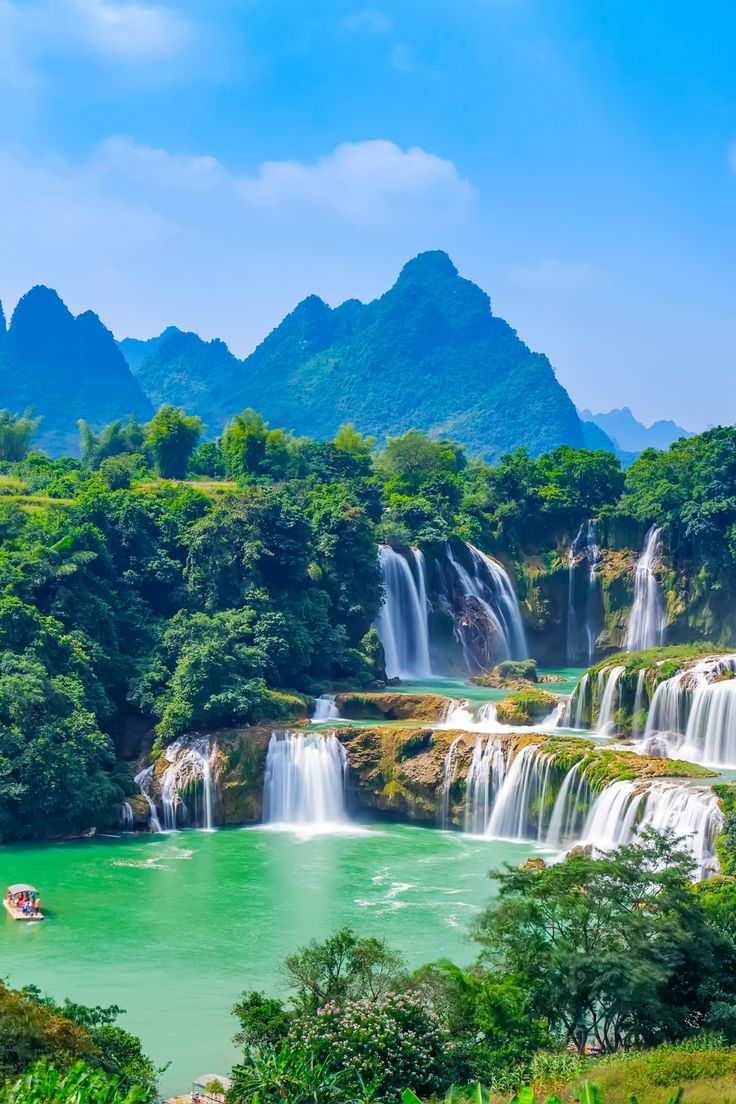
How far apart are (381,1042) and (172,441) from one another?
33281 mm

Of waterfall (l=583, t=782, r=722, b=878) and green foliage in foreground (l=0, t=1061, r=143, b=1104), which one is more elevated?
waterfall (l=583, t=782, r=722, b=878)

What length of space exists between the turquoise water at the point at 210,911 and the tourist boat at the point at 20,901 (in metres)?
0.19

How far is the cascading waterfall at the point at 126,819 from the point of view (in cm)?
2320

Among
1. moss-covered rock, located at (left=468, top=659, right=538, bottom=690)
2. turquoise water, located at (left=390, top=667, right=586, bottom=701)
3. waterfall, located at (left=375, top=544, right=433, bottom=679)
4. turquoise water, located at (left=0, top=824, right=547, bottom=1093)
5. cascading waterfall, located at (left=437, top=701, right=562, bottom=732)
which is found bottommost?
turquoise water, located at (left=0, top=824, right=547, bottom=1093)

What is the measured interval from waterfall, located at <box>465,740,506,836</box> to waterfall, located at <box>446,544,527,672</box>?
12.1 m

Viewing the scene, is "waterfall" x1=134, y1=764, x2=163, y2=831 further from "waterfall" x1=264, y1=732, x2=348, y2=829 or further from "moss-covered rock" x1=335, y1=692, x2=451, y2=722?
"moss-covered rock" x1=335, y1=692, x2=451, y2=722

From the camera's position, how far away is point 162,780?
24.3 m

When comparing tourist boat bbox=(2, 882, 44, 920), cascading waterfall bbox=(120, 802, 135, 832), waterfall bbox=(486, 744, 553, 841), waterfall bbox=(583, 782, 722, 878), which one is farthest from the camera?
cascading waterfall bbox=(120, 802, 135, 832)

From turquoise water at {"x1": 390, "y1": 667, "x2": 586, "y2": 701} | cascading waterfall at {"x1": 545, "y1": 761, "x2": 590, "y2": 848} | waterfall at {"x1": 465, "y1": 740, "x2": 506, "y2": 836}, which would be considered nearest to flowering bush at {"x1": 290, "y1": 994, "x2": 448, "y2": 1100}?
cascading waterfall at {"x1": 545, "y1": 761, "x2": 590, "y2": 848}

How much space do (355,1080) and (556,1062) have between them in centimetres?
183

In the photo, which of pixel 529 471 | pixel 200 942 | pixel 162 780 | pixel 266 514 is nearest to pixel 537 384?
pixel 529 471

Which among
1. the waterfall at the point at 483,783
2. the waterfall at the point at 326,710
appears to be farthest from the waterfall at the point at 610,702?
the waterfall at the point at 326,710

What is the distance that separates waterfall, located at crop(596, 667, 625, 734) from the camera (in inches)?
1031

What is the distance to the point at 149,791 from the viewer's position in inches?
954
